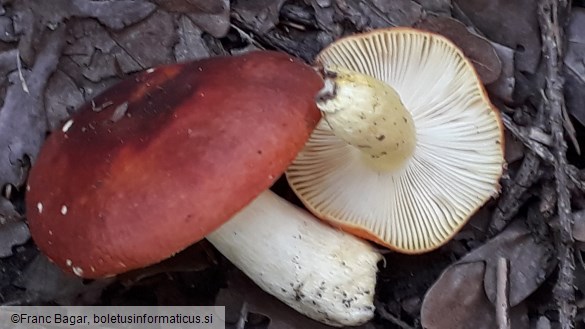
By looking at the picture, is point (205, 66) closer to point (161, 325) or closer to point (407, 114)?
point (407, 114)

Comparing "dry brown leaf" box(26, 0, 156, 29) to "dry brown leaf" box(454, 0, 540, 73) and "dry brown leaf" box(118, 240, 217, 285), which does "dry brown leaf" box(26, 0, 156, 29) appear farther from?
"dry brown leaf" box(454, 0, 540, 73)

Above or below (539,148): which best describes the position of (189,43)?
below

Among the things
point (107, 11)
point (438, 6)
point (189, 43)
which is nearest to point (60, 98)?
point (107, 11)

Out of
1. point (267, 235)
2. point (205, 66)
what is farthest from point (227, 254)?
point (205, 66)

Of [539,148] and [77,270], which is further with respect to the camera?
[539,148]

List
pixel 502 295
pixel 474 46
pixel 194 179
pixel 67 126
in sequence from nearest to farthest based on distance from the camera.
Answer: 1. pixel 194 179
2. pixel 67 126
3. pixel 502 295
4. pixel 474 46

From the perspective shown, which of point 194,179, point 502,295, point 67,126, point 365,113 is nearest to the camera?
point 194,179

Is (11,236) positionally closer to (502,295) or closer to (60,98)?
(60,98)
